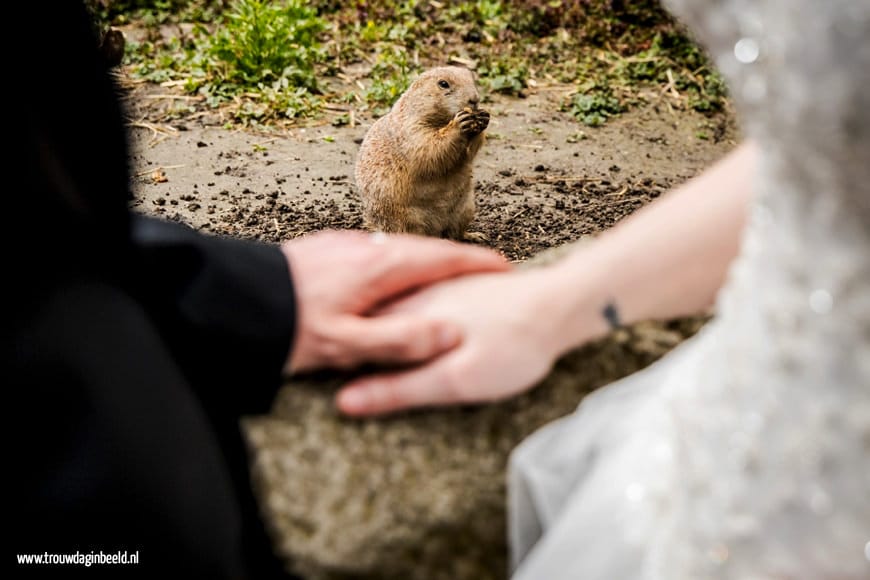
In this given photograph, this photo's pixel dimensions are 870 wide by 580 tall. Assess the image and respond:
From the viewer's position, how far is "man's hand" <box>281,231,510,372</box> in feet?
3.24

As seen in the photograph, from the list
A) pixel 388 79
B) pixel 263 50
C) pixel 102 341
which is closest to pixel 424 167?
pixel 388 79

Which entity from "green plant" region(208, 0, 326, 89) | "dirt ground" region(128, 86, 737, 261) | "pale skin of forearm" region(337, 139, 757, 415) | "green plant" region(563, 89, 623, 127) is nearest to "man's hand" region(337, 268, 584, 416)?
"pale skin of forearm" region(337, 139, 757, 415)

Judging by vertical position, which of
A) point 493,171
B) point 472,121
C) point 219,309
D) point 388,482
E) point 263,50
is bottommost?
point 493,171

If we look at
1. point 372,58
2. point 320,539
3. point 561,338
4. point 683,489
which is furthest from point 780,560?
point 372,58

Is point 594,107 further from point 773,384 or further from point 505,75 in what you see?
point 773,384

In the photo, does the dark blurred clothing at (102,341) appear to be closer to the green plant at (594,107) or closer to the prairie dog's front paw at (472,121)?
the prairie dog's front paw at (472,121)

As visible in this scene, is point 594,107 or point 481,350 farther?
point 594,107

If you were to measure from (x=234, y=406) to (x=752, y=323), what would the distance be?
610 millimetres

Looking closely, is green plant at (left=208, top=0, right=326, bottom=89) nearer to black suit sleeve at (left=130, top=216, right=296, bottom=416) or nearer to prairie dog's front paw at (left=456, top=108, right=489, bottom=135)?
prairie dog's front paw at (left=456, top=108, right=489, bottom=135)

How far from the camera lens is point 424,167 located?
4.69 meters

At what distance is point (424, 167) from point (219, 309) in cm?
374

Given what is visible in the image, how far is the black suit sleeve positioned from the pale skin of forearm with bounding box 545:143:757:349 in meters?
0.33

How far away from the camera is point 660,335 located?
46.6 inches

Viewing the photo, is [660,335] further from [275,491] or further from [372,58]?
[372,58]
